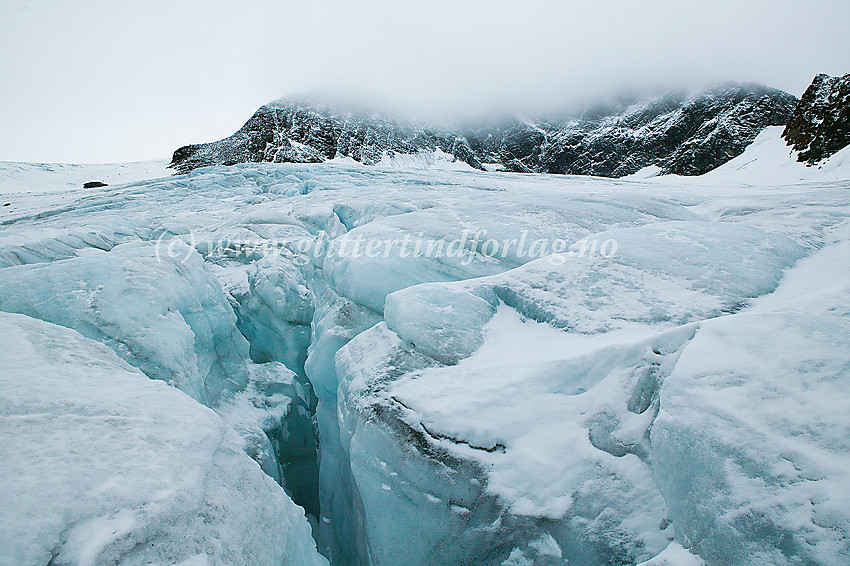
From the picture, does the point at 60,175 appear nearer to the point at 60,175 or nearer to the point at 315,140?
the point at 60,175

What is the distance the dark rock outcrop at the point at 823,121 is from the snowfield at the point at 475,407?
2262 cm

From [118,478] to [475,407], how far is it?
208 cm

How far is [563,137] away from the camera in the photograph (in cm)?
6812

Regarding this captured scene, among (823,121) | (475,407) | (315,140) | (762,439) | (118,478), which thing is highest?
(823,121)

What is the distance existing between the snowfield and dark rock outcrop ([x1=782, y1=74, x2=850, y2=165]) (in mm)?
22616

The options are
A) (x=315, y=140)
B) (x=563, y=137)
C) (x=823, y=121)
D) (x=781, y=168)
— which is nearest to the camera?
(x=823, y=121)

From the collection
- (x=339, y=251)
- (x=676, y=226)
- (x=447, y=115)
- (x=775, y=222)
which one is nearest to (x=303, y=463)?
(x=339, y=251)

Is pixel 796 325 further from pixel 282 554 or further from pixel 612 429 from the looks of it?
pixel 282 554

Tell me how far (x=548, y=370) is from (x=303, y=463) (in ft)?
16.5

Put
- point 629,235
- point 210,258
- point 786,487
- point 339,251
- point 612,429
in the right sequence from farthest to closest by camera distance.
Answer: point 210,258
point 339,251
point 629,235
point 612,429
point 786,487

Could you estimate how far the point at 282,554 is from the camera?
2359mm

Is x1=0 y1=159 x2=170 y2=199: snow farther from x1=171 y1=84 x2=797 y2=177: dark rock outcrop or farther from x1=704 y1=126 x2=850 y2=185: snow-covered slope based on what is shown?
x1=704 y1=126 x2=850 y2=185: snow-covered slope

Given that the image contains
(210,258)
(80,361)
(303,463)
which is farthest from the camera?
(210,258)

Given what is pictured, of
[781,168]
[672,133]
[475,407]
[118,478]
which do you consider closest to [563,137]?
[672,133]
